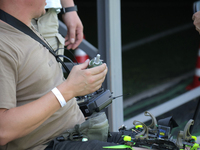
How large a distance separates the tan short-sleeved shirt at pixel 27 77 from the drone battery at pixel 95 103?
137 millimetres

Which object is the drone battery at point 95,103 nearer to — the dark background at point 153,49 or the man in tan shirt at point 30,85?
the man in tan shirt at point 30,85

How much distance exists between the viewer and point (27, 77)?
1315 mm

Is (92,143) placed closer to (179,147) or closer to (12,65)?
(179,147)

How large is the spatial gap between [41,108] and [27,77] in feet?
0.65

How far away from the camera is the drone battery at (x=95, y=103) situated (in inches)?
60.9

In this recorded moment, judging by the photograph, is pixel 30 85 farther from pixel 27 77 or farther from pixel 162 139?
pixel 162 139

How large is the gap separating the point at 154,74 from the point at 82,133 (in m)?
3.45

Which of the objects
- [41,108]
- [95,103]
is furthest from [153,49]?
[41,108]

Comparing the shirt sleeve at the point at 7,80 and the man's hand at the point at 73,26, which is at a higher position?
the man's hand at the point at 73,26

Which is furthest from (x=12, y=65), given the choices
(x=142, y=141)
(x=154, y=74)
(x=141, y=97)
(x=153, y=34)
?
(x=153, y=34)

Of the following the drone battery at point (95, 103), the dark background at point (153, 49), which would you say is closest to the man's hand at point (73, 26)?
the drone battery at point (95, 103)

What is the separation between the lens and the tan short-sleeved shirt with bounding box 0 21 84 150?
1203 millimetres

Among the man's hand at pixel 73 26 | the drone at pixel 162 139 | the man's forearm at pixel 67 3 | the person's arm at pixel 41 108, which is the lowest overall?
the drone at pixel 162 139

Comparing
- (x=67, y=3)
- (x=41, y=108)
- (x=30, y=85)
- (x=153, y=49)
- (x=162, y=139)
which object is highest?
(x=153, y=49)
